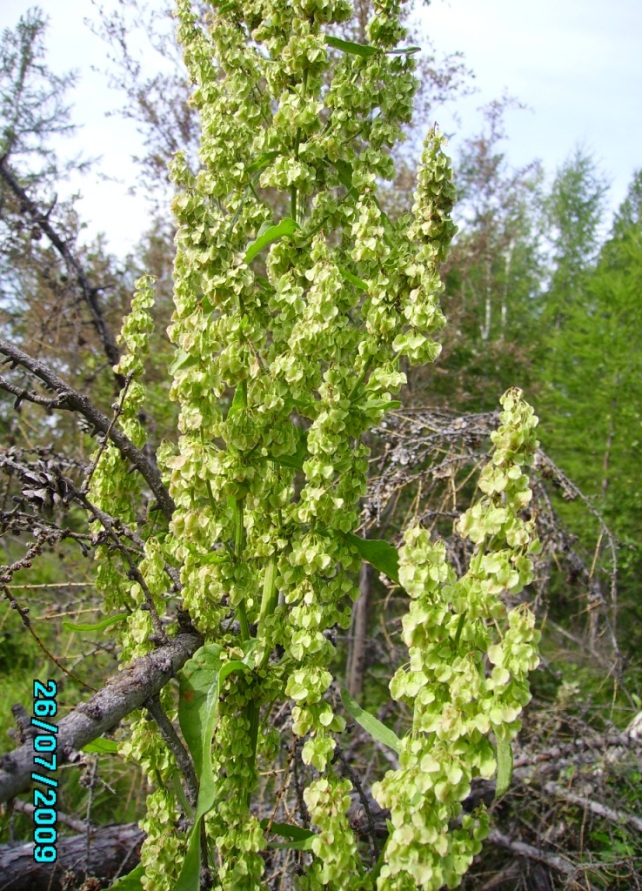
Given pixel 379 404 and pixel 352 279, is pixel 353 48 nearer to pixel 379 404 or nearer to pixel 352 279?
pixel 352 279

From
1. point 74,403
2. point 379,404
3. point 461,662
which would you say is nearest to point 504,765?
point 461,662

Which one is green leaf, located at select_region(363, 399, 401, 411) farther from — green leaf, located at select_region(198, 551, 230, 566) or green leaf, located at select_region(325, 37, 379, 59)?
green leaf, located at select_region(325, 37, 379, 59)

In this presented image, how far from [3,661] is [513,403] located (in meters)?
5.42

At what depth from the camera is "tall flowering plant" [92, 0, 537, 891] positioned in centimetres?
96

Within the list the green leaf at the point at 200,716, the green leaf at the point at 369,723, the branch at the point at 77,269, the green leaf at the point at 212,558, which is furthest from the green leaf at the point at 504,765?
the branch at the point at 77,269

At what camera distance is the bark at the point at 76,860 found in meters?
2.43

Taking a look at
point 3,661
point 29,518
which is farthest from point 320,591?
point 3,661

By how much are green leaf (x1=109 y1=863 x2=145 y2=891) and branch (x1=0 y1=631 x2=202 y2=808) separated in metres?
0.39

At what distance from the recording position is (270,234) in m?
1.19

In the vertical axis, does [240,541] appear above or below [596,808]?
above

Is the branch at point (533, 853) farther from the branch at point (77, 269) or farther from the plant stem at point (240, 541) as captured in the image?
the branch at point (77, 269)
